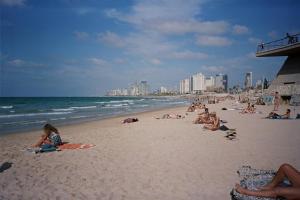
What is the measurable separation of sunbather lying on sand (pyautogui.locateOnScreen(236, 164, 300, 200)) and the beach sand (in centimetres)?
78

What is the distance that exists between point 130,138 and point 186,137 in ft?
7.20

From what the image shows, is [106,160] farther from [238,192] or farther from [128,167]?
[238,192]

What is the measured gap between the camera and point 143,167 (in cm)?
670

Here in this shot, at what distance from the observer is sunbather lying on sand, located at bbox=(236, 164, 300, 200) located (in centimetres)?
393

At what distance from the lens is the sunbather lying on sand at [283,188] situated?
3932 mm

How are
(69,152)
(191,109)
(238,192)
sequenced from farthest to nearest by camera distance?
(191,109) < (69,152) < (238,192)

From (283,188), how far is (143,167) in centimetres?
339

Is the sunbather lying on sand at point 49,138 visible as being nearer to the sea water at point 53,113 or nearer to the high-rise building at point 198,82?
the sea water at point 53,113

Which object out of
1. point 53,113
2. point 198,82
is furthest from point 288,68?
point 198,82

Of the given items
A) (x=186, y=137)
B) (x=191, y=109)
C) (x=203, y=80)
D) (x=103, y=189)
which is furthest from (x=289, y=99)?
(x=203, y=80)

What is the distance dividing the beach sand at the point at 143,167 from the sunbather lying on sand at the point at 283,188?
777mm

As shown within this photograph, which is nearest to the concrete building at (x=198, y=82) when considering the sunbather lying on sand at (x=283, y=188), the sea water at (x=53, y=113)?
the sea water at (x=53, y=113)

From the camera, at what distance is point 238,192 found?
4.44 m

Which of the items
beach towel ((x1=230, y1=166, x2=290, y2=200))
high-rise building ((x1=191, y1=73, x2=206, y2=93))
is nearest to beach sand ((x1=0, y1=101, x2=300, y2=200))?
beach towel ((x1=230, y1=166, x2=290, y2=200))
